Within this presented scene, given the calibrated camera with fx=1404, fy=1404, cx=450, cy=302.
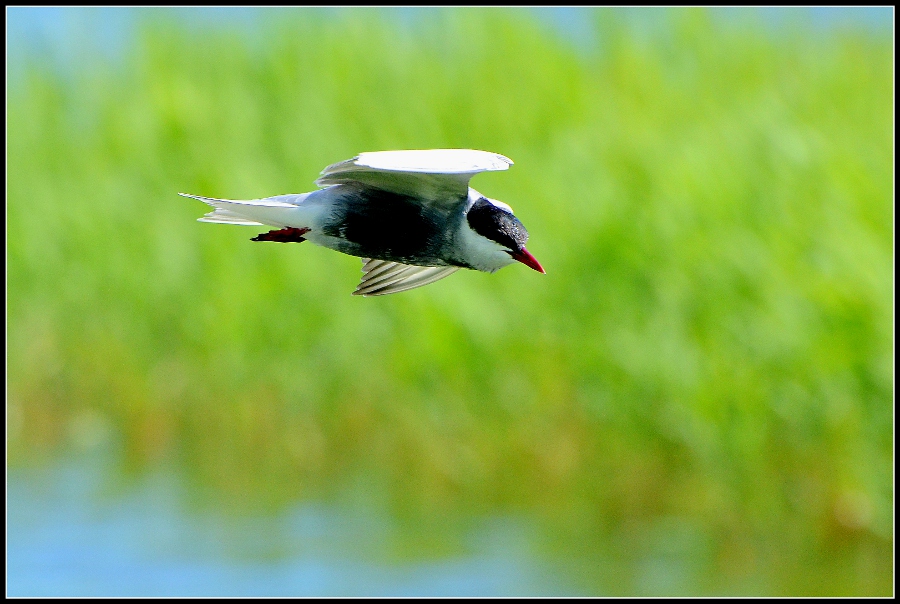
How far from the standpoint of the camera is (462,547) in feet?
27.2

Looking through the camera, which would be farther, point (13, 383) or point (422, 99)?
point (13, 383)

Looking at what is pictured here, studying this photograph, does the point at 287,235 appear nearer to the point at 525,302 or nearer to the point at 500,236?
the point at 500,236

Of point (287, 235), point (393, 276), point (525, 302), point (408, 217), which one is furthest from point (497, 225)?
point (525, 302)

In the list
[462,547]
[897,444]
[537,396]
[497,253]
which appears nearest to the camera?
[497,253]

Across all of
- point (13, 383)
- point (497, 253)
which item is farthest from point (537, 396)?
point (497, 253)

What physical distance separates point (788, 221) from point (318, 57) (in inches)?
157

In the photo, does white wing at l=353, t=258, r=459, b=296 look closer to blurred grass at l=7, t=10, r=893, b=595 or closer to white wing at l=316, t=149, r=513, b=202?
white wing at l=316, t=149, r=513, b=202

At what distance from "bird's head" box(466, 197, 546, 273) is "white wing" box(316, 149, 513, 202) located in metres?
0.07

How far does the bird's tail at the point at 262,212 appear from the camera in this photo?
7.92ft

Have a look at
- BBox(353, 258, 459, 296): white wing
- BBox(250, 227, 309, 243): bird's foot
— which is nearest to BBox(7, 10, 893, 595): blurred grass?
BBox(353, 258, 459, 296): white wing

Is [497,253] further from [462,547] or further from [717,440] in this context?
[462,547]

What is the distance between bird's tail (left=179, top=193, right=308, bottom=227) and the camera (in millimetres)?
2414

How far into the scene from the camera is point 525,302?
295 inches

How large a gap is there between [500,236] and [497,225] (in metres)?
0.02
